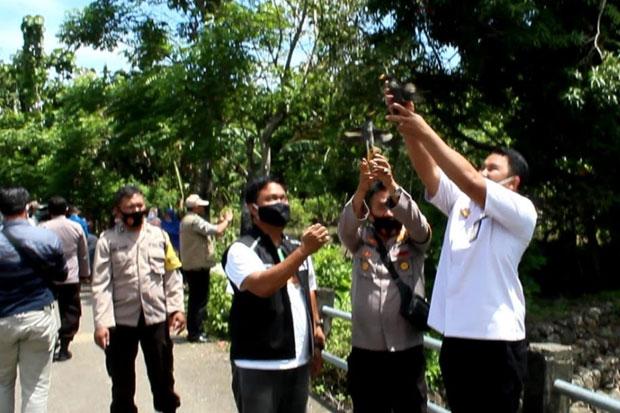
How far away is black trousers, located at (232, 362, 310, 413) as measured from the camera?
386 cm

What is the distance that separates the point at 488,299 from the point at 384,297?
3.78 ft

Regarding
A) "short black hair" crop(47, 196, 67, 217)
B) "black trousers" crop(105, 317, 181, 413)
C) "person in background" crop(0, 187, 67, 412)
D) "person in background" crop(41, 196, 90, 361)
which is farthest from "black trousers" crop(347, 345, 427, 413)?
"short black hair" crop(47, 196, 67, 217)

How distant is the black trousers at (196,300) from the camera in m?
9.40

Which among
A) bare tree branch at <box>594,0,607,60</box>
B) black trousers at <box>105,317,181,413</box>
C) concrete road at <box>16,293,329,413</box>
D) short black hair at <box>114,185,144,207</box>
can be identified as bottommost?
concrete road at <box>16,293,329,413</box>

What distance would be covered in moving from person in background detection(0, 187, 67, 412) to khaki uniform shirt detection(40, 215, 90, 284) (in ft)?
9.96

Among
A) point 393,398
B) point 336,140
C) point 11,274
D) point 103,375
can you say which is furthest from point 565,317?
point 11,274

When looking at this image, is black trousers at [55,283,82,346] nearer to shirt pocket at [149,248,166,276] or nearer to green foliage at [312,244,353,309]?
green foliage at [312,244,353,309]

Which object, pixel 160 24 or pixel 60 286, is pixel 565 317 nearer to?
pixel 60 286

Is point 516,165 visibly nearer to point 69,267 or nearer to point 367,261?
point 367,261

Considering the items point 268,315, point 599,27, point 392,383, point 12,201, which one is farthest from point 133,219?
point 599,27

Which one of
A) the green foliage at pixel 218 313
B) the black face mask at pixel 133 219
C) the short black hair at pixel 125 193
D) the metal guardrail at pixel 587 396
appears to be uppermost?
the short black hair at pixel 125 193

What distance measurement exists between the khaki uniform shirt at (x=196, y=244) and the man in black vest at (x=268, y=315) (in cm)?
541

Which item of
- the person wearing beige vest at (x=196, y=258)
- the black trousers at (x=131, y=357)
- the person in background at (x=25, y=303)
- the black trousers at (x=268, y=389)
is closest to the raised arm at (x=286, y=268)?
the black trousers at (x=268, y=389)

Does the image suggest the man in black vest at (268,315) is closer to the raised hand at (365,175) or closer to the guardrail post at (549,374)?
the raised hand at (365,175)
